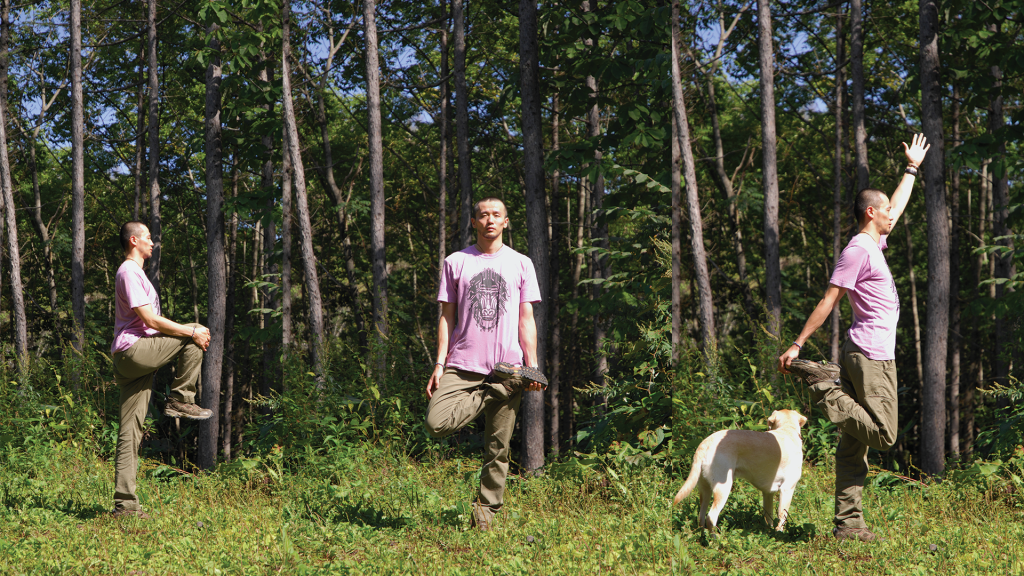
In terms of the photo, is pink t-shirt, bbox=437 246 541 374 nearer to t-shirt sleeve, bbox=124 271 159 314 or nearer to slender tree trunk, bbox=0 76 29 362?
t-shirt sleeve, bbox=124 271 159 314

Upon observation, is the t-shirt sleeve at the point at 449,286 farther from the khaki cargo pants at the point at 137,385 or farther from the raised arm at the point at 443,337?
the khaki cargo pants at the point at 137,385

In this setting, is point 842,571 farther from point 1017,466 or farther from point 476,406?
point 1017,466

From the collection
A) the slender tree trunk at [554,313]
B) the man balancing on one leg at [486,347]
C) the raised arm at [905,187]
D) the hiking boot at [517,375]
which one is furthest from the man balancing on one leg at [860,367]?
the slender tree trunk at [554,313]

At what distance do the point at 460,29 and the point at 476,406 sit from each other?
8.75m

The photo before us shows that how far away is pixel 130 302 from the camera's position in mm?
5543

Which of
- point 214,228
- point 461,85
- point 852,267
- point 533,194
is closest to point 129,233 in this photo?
point 533,194

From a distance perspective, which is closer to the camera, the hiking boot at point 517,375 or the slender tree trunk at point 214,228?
the hiking boot at point 517,375

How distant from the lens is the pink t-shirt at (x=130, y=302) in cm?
554

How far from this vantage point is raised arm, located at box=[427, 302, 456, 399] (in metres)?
5.05

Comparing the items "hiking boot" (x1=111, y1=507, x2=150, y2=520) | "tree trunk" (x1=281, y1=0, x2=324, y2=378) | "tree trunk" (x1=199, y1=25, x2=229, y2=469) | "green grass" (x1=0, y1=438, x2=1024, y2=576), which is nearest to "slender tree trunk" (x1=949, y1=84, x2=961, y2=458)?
"green grass" (x1=0, y1=438, x2=1024, y2=576)

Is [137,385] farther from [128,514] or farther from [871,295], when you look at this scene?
[871,295]

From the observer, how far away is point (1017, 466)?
21.7ft

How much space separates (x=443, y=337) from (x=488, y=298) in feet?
1.40

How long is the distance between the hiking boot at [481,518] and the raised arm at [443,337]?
2.74 feet
